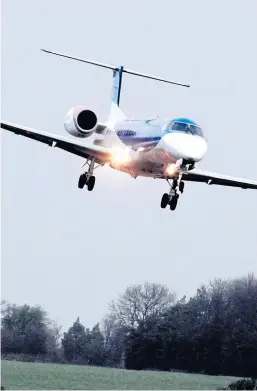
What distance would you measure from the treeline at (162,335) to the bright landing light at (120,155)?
1051cm

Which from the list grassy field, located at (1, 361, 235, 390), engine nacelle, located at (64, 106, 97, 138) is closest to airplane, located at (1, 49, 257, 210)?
engine nacelle, located at (64, 106, 97, 138)

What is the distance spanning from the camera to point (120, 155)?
178 feet

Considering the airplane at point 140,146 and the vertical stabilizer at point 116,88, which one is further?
the vertical stabilizer at point 116,88

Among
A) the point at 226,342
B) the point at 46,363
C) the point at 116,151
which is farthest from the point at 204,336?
the point at 116,151

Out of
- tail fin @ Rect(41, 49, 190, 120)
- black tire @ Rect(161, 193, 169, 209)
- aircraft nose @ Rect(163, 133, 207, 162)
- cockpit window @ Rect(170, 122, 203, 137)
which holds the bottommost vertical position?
black tire @ Rect(161, 193, 169, 209)

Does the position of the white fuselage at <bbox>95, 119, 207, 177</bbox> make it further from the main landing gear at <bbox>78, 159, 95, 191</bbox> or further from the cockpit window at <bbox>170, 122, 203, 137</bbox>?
the main landing gear at <bbox>78, 159, 95, 191</bbox>

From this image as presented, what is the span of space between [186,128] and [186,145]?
38.4 inches

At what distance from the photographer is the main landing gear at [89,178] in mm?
56188

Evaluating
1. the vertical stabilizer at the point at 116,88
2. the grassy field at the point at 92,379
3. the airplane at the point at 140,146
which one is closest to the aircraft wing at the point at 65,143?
the airplane at the point at 140,146

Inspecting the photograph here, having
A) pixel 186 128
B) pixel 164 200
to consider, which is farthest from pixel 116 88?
pixel 186 128

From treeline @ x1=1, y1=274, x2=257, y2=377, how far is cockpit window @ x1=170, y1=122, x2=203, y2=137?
12877mm

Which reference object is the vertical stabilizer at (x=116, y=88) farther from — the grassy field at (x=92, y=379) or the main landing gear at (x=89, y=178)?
the grassy field at (x=92, y=379)

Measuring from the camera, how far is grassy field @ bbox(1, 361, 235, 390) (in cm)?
5475

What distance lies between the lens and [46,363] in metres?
61.7
